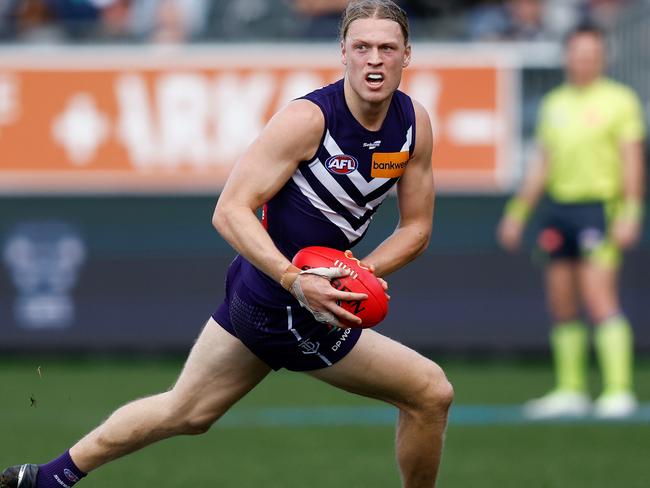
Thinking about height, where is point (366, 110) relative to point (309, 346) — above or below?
above

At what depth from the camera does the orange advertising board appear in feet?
42.3

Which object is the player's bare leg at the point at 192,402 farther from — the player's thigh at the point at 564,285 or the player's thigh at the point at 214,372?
the player's thigh at the point at 564,285

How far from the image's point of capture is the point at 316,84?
42.4 ft

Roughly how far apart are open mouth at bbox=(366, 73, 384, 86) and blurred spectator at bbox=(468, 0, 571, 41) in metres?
7.97

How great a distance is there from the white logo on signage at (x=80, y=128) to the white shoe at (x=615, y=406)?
5341 mm

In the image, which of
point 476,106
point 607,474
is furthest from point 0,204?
point 607,474

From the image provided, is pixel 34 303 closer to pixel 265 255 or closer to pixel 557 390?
pixel 557 390

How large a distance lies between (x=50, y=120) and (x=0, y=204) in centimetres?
90

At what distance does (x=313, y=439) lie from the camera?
9.26 metres

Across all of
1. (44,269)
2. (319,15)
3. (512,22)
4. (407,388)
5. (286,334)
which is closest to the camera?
(286,334)

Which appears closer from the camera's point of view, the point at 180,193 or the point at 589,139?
the point at 589,139

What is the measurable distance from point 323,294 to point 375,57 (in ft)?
3.18

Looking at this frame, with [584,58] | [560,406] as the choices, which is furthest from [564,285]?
[584,58]

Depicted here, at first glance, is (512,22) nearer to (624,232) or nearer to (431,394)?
(624,232)
